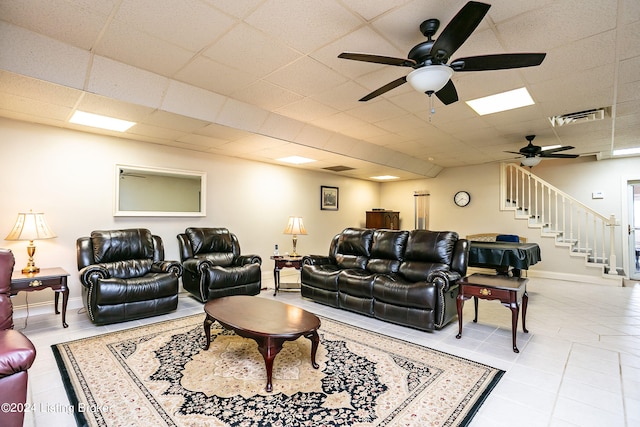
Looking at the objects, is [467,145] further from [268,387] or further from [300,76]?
[268,387]

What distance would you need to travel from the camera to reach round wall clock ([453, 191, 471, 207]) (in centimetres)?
796

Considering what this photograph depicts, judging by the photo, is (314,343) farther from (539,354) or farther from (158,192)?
(158,192)

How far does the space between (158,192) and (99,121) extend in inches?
54.9

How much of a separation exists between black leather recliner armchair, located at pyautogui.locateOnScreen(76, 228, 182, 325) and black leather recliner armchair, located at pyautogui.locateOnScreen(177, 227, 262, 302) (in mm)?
404

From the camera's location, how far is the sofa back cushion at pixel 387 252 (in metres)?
4.21

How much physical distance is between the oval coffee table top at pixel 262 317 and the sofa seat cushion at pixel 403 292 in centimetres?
123

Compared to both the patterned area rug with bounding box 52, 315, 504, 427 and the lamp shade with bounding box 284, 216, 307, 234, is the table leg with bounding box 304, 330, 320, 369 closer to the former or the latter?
the patterned area rug with bounding box 52, 315, 504, 427

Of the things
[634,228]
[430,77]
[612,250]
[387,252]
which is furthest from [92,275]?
[634,228]

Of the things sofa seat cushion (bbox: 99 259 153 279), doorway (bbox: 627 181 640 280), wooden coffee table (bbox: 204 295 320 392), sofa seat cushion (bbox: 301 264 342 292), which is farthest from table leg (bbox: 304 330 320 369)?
doorway (bbox: 627 181 640 280)

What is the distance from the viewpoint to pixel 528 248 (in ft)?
15.4

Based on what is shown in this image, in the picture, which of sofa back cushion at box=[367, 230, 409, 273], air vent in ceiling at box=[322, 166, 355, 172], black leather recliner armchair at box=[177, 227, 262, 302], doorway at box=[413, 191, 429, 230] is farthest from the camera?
doorway at box=[413, 191, 429, 230]

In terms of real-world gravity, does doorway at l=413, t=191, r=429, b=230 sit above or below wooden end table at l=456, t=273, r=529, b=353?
above

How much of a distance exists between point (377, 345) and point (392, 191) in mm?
6905

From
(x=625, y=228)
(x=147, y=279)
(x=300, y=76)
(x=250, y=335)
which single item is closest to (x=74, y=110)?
(x=147, y=279)
